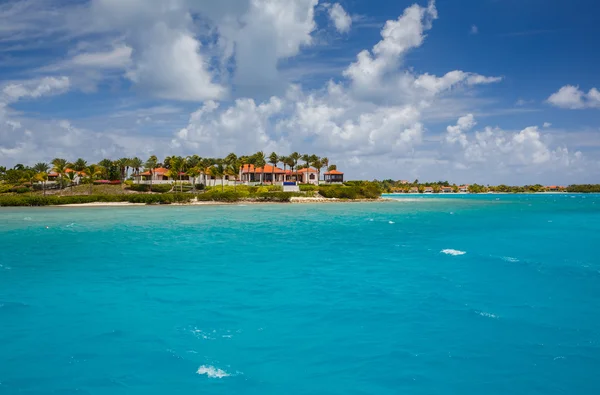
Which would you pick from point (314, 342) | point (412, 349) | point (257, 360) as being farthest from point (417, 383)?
point (257, 360)

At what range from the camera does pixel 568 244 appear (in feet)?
131

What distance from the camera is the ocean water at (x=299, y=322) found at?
11.8 meters

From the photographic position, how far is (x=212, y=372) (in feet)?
39.8

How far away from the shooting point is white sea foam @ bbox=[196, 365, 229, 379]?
11930 millimetres

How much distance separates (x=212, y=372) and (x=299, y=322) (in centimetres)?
514

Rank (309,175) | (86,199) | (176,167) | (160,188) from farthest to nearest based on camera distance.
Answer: (309,175) → (176,167) → (160,188) → (86,199)

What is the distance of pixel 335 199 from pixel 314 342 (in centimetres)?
11619

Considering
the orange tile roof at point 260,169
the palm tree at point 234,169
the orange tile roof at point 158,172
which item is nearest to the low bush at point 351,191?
the orange tile roof at point 260,169

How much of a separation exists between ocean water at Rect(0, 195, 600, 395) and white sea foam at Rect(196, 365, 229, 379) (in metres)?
0.06

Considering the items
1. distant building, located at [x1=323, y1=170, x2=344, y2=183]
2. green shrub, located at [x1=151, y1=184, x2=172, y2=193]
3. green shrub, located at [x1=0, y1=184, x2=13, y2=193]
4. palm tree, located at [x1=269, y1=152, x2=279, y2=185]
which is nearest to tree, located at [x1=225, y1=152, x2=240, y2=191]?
palm tree, located at [x1=269, y1=152, x2=279, y2=185]

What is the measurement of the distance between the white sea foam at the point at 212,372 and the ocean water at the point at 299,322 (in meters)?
0.06

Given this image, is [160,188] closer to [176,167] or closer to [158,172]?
Answer: [176,167]

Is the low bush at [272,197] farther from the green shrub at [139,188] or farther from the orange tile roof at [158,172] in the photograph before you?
the orange tile roof at [158,172]

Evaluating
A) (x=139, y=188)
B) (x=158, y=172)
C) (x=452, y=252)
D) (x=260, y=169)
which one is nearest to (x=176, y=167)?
(x=139, y=188)
